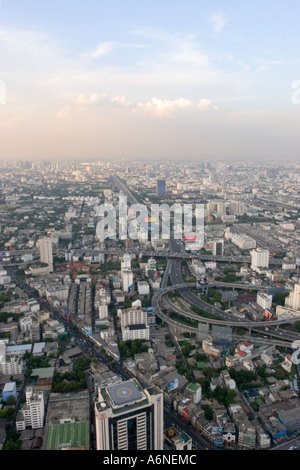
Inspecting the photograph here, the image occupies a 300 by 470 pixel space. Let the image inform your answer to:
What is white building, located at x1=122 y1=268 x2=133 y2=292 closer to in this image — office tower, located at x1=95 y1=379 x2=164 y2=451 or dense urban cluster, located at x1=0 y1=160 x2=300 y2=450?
dense urban cluster, located at x1=0 y1=160 x2=300 y2=450

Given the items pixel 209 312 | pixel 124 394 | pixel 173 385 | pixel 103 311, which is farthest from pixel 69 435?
pixel 209 312

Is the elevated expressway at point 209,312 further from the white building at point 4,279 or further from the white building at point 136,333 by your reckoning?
the white building at point 4,279

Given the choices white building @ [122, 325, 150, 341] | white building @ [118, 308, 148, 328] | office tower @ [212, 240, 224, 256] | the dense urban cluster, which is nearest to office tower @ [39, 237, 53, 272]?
the dense urban cluster

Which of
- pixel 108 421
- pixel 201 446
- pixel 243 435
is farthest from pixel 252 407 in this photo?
pixel 108 421

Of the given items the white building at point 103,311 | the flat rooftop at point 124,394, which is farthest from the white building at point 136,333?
the flat rooftop at point 124,394

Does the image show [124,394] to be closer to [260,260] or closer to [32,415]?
[32,415]

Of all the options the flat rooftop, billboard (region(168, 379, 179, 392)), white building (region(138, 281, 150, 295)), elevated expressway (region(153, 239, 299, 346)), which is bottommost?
billboard (region(168, 379, 179, 392))
